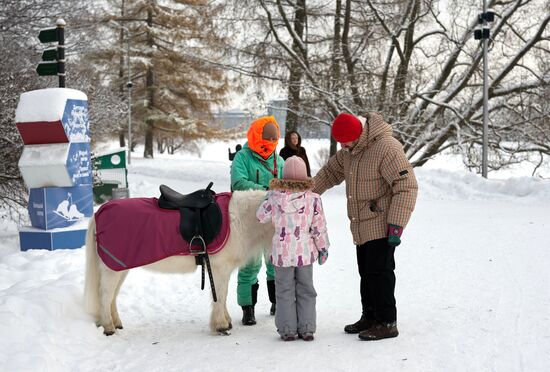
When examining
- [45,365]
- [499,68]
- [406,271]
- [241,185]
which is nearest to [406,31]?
[499,68]

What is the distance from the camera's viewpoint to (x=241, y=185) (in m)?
5.20

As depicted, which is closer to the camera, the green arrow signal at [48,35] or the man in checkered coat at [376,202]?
the man in checkered coat at [376,202]

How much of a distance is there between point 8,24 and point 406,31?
533 inches

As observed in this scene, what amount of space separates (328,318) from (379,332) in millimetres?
788

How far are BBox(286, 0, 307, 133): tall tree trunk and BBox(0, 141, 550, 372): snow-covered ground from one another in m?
12.1

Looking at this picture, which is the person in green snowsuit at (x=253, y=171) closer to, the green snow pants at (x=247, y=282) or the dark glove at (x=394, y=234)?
the green snow pants at (x=247, y=282)

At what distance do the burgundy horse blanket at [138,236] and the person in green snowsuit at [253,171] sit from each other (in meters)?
0.65

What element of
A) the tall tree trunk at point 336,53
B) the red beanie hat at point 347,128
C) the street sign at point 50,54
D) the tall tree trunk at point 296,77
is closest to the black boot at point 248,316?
the red beanie hat at point 347,128

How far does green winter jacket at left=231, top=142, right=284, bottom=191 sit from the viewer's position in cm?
522

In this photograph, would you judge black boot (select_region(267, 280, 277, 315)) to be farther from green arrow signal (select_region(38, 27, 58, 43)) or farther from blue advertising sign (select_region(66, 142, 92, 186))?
green arrow signal (select_region(38, 27, 58, 43))

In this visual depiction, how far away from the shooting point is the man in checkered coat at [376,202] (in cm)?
446

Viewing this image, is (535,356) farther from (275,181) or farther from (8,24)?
(8,24)

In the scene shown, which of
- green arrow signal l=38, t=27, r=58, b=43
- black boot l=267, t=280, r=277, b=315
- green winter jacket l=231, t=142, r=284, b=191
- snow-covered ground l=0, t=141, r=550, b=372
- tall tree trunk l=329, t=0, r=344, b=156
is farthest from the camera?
tall tree trunk l=329, t=0, r=344, b=156

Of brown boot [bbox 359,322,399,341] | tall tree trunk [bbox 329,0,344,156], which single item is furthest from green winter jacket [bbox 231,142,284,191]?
tall tree trunk [bbox 329,0,344,156]
